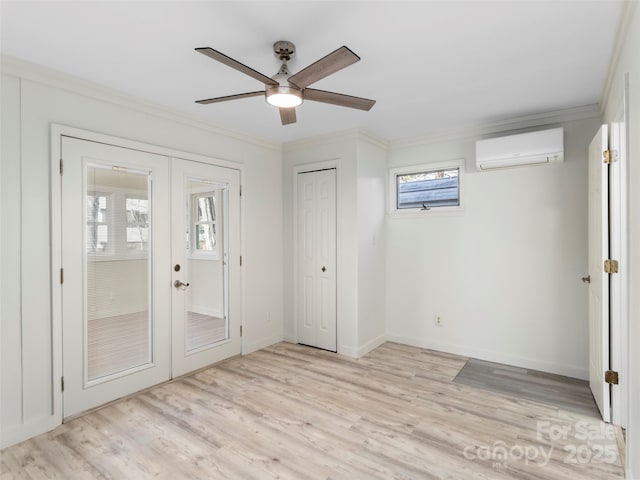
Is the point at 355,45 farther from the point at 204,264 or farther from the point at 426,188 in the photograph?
the point at 204,264

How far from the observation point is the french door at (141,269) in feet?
8.71

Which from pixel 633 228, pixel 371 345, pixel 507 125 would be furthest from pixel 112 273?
pixel 507 125

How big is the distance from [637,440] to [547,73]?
2.44 meters

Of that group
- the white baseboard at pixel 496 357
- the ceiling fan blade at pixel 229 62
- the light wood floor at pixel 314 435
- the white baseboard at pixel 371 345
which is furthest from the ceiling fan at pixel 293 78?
the white baseboard at pixel 496 357

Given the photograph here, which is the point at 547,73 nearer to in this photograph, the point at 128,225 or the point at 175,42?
the point at 175,42

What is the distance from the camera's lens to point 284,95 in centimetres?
214

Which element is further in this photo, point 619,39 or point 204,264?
point 204,264

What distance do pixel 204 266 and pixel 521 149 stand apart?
3.41m

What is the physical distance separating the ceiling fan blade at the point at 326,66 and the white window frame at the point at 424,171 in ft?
8.18

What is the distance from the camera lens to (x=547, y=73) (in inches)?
102

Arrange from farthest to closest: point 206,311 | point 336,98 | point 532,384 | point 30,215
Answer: point 206,311 → point 532,384 → point 30,215 → point 336,98

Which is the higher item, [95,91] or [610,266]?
[95,91]

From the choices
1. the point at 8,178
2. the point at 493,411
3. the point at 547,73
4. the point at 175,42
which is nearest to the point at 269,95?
the point at 175,42

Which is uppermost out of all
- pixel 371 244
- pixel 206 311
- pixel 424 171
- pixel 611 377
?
pixel 424 171
